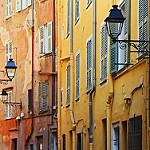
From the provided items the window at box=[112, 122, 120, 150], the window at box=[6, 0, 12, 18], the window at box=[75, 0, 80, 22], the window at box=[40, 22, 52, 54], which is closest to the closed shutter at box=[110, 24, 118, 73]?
the window at box=[112, 122, 120, 150]

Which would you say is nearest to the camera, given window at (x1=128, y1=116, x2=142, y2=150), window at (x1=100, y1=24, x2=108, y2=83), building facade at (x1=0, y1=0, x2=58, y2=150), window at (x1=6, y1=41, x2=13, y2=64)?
window at (x1=128, y1=116, x2=142, y2=150)

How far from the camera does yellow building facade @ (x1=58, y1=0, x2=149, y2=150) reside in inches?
466

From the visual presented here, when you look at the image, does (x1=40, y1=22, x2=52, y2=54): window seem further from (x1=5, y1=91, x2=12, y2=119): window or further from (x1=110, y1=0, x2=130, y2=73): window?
(x1=110, y1=0, x2=130, y2=73): window

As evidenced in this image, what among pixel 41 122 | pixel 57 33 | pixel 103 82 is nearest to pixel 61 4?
pixel 57 33

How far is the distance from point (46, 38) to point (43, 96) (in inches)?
112

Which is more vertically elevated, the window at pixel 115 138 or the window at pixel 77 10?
the window at pixel 77 10

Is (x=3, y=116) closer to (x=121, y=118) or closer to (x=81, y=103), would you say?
(x=81, y=103)

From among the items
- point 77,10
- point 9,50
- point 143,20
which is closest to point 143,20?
point 143,20

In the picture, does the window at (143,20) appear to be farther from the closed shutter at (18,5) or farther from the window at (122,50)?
the closed shutter at (18,5)

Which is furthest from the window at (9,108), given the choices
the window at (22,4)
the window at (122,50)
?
the window at (122,50)

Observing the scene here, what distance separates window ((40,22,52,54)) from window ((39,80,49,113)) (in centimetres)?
160

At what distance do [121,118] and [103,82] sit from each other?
2.36 meters

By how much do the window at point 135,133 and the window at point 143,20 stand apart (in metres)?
1.63

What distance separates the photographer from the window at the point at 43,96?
89.8 feet
